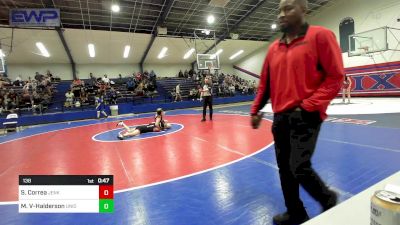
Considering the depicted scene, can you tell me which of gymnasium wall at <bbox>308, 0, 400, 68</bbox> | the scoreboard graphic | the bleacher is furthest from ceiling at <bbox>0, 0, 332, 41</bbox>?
the scoreboard graphic

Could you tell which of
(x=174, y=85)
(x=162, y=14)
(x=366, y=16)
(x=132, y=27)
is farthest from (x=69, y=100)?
(x=366, y=16)

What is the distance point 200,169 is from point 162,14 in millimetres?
17085

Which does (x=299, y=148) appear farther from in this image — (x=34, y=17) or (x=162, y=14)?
(x=162, y=14)

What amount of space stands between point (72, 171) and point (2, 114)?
12940 mm

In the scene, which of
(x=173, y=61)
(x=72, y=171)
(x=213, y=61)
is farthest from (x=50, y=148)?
(x=173, y=61)

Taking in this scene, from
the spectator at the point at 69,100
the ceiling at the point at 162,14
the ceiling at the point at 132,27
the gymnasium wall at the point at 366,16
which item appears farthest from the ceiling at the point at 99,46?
the gymnasium wall at the point at 366,16

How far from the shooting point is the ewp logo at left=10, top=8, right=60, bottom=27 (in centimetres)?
1388

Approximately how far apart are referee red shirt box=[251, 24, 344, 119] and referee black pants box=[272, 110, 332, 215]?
82mm

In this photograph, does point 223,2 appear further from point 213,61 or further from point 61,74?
point 61,74

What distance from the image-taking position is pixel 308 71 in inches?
69.0

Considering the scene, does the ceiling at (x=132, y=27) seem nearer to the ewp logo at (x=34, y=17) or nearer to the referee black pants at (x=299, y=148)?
the ewp logo at (x=34, y=17)

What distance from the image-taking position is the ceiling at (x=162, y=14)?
52.9 ft

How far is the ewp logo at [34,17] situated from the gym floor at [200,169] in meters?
10.5

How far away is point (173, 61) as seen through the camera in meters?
27.7
